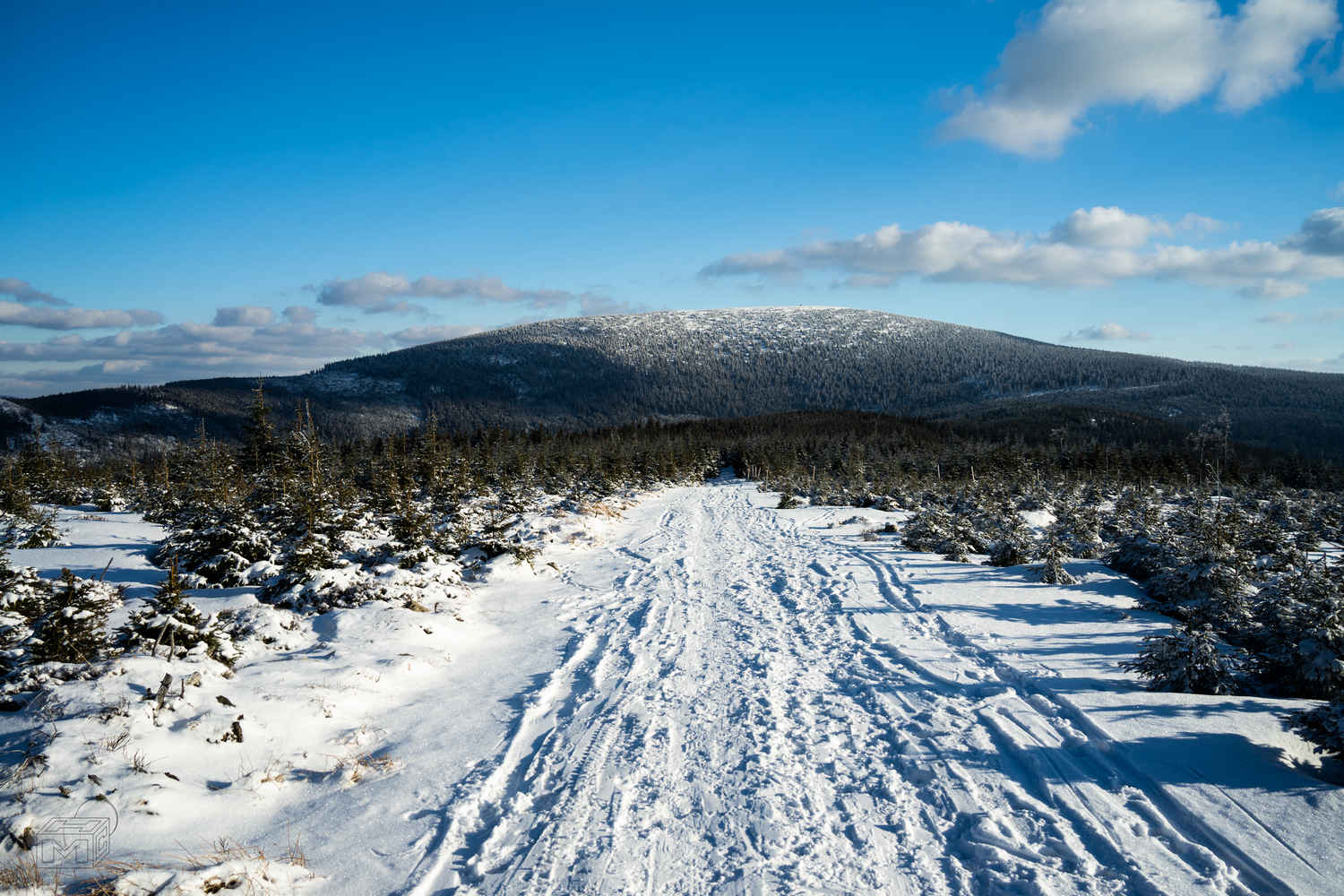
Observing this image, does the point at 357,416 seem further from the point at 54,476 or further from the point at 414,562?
the point at 414,562

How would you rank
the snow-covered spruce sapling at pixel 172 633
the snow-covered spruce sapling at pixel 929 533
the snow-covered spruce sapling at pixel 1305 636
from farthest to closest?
the snow-covered spruce sapling at pixel 929 533 < the snow-covered spruce sapling at pixel 172 633 < the snow-covered spruce sapling at pixel 1305 636

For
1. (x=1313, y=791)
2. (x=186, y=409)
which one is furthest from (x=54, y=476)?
(x=186, y=409)

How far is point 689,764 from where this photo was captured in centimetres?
502

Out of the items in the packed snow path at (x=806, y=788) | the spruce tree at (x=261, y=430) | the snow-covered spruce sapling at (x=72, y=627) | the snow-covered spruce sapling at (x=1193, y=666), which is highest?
the spruce tree at (x=261, y=430)

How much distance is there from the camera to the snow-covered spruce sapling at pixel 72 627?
5.32 meters

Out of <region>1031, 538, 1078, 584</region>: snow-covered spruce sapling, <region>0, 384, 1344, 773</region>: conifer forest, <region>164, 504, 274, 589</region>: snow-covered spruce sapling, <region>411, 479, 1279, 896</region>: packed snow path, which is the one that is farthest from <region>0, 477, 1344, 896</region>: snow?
<region>1031, 538, 1078, 584</region>: snow-covered spruce sapling

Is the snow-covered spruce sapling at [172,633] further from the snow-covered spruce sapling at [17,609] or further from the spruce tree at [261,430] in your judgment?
the spruce tree at [261,430]

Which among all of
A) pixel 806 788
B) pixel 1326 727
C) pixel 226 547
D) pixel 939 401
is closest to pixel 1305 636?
pixel 1326 727

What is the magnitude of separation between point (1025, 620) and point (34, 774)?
11.3 m

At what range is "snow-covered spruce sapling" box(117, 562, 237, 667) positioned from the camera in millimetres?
5762

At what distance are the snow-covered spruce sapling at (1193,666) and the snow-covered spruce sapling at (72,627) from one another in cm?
1101

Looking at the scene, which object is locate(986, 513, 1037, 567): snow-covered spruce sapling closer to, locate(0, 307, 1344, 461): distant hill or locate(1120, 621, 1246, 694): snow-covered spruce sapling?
locate(1120, 621, 1246, 694): snow-covered spruce sapling

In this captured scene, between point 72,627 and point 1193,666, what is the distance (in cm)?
1154

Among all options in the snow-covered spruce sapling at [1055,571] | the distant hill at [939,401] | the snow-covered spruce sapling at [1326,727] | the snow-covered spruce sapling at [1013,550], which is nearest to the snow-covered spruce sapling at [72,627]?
the snow-covered spruce sapling at [1326,727]
